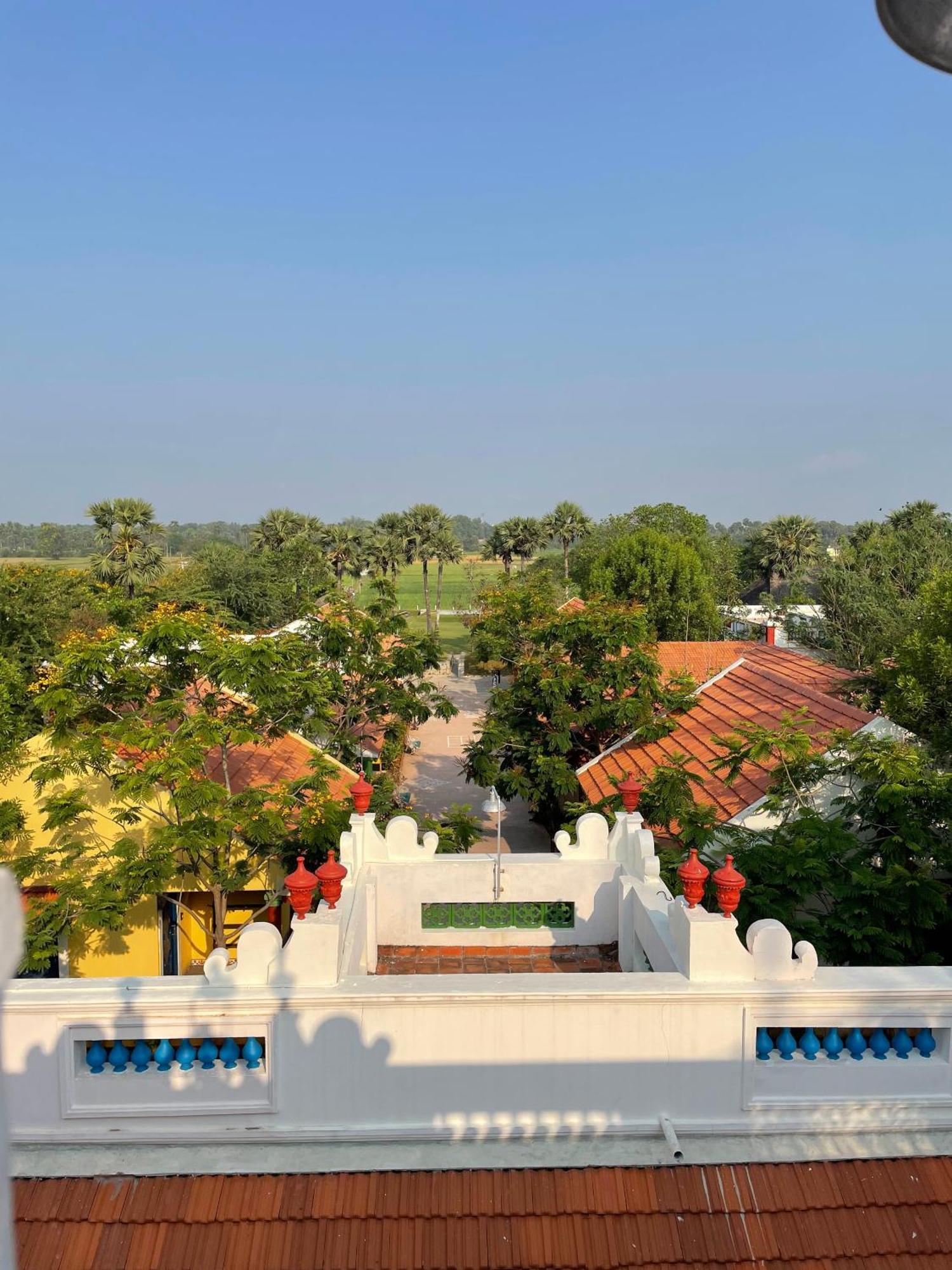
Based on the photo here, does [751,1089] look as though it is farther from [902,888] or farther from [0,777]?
[0,777]

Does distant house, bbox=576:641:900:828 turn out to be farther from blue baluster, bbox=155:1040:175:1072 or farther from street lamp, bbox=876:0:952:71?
street lamp, bbox=876:0:952:71

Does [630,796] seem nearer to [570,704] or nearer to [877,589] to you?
[570,704]

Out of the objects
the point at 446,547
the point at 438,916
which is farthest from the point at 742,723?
the point at 446,547

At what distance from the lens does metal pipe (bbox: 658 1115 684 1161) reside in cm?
448

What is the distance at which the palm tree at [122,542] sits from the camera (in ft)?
129

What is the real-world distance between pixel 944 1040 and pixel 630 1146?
6.20 ft

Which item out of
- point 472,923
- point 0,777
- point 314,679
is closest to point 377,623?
point 314,679

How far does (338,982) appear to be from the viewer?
4781 mm

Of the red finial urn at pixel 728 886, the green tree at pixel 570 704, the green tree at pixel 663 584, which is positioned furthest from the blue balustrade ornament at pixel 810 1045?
the green tree at pixel 663 584

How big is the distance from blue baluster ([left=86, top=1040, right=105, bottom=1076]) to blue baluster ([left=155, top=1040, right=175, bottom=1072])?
0.98 feet

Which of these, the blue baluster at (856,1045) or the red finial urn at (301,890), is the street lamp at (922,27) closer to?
the red finial urn at (301,890)

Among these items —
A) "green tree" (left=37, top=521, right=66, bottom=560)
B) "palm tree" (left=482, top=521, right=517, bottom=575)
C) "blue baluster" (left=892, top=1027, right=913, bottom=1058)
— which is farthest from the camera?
"green tree" (left=37, top=521, right=66, bottom=560)

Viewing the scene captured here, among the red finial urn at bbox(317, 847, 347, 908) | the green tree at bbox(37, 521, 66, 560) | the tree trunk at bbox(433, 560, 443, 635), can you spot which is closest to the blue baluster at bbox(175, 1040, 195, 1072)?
the red finial urn at bbox(317, 847, 347, 908)

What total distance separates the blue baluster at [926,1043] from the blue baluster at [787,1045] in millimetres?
691
